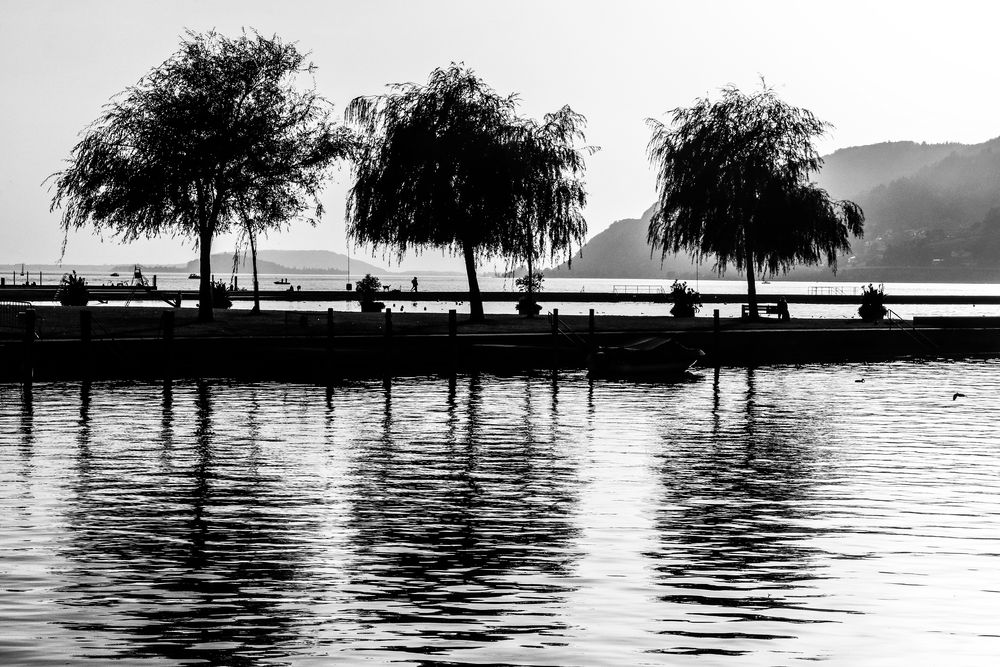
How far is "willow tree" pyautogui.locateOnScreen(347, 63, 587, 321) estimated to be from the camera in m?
64.6

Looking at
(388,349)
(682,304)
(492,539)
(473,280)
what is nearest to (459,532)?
(492,539)

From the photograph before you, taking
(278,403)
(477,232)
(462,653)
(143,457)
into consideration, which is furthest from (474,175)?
(462,653)

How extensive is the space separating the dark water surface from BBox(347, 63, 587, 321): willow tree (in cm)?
2887

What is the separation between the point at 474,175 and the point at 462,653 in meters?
54.0

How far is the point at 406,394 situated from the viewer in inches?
1759

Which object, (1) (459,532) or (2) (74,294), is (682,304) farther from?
(1) (459,532)

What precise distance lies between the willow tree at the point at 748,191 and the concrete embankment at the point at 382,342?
4201 millimetres

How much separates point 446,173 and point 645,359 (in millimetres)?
15737

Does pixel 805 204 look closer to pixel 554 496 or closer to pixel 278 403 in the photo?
pixel 278 403

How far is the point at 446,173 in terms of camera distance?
64.3 meters

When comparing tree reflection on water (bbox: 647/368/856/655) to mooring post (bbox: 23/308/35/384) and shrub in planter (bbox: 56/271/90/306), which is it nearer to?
mooring post (bbox: 23/308/35/384)

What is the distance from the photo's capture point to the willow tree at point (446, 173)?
64562 mm

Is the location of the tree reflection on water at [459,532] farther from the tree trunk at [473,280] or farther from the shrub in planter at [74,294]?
the shrub in planter at [74,294]

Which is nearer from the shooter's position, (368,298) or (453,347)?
(453,347)
